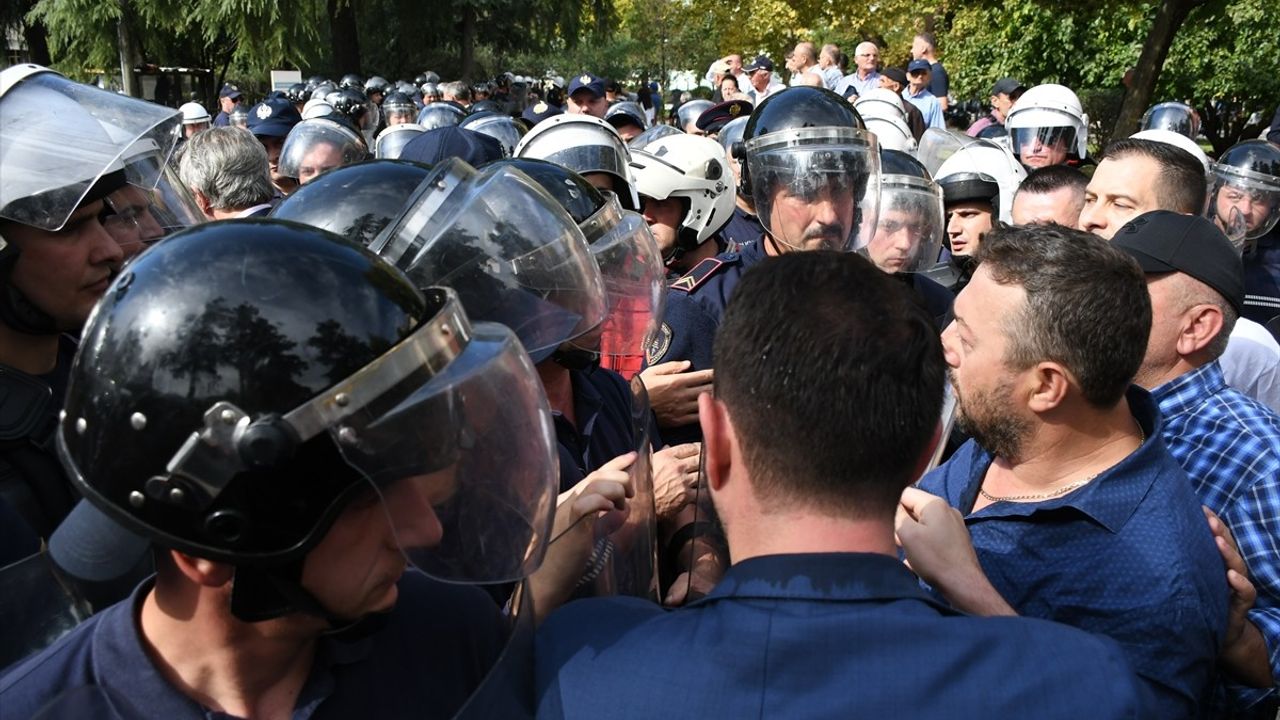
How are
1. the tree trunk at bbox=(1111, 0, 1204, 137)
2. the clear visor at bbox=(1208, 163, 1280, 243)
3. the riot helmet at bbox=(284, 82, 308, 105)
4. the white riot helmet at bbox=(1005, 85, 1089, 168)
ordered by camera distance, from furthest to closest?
the riot helmet at bbox=(284, 82, 308, 105) → the tree trunk at bbox=(1111, 0, 1204, 137) → the white riot helmet at bbox=(1005, 85, 1089, 168) → the clear visor at bbox=(1208, 163, 1280, 243)

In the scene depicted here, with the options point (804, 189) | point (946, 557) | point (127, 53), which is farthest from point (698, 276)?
point (127, 53)

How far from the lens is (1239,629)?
238 centimetres

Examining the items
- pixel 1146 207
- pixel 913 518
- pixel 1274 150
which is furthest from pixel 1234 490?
pixel 1274 150

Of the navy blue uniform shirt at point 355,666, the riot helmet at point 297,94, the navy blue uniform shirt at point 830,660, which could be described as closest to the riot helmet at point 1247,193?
the navy blue uniform shirt at point 830,660

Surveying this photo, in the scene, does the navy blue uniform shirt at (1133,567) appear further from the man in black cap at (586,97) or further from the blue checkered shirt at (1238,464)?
the man in black cap at (586,97)

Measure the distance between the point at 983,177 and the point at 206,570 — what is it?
4956mm

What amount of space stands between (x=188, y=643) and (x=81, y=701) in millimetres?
162

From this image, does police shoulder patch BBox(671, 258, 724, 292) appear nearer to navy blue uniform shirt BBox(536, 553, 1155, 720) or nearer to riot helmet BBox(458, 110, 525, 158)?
navy blue uniform shirt BBox(536, 553, 1155, 720)

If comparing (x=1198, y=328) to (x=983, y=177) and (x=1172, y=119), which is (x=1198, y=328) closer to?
(x=983, y=177)

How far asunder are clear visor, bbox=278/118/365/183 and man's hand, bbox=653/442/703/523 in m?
4.01

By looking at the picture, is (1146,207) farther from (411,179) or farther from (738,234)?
(411,179)

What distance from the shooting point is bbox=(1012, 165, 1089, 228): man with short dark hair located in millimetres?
5047

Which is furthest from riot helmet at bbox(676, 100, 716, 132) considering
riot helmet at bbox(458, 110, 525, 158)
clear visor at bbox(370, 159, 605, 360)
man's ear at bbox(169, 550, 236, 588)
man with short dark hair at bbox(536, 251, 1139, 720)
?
man's ear at bbox(169, 550, 236, 588)

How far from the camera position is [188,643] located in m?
1.57
